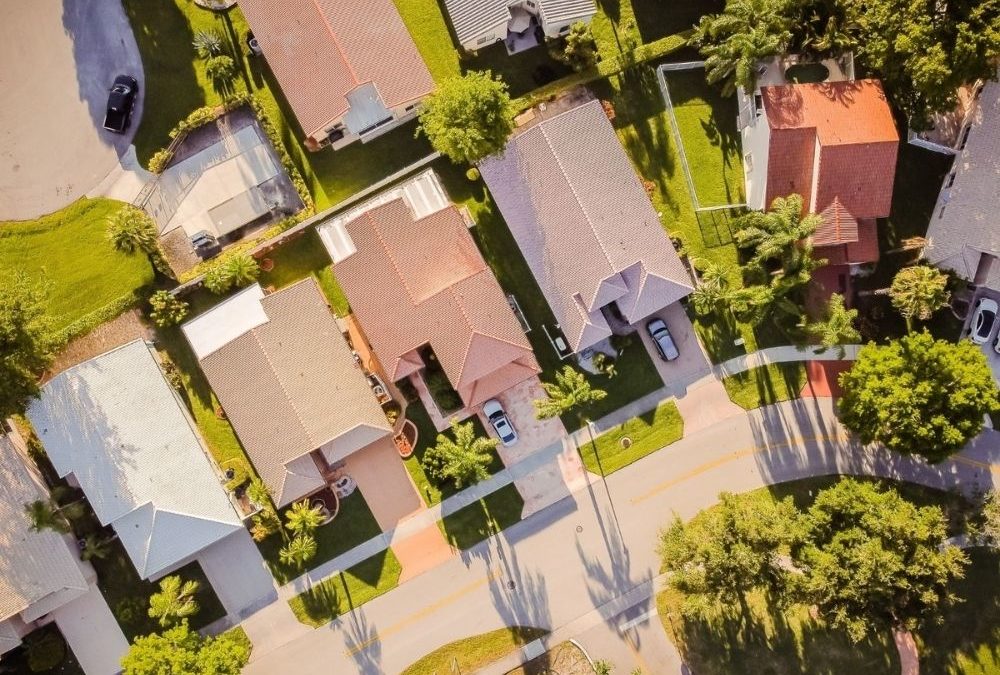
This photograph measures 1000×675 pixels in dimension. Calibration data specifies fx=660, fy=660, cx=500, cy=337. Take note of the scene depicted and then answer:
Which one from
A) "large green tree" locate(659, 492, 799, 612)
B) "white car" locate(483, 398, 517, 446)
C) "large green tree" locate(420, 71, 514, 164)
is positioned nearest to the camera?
"large green tree" locate(420, 71, 514, 164)

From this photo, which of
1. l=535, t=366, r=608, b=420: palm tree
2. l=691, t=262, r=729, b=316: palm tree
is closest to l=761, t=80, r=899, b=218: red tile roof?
l=691, t=262, r=729, b=316: palm tree

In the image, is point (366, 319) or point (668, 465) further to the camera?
point (668, 465)

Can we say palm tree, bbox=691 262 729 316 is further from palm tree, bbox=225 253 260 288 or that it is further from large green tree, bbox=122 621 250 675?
large green tree, bbox=122 621 250 675

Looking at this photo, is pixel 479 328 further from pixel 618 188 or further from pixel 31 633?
pixel 31 633

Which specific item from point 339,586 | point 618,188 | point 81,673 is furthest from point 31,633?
point 618,188

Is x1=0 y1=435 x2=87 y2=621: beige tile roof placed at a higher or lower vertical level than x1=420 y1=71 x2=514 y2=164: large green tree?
lower

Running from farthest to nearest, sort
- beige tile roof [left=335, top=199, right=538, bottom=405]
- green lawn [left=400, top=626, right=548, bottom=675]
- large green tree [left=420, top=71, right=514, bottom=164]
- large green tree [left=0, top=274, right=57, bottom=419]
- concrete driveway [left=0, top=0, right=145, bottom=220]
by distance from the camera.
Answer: green lawn [left=400, top=626, right=548, bottom=675] < concrete driveway [left=0, top=0, right=145, bottom=220] < beige tile roof [left=335, top=199, right=538, bottom=405] < large green tree [left=420, top=71, right=514, bottom=164] < large green tree [left=0, top=274, right=57, bottom=419]

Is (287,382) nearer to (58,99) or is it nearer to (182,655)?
(182,655)
